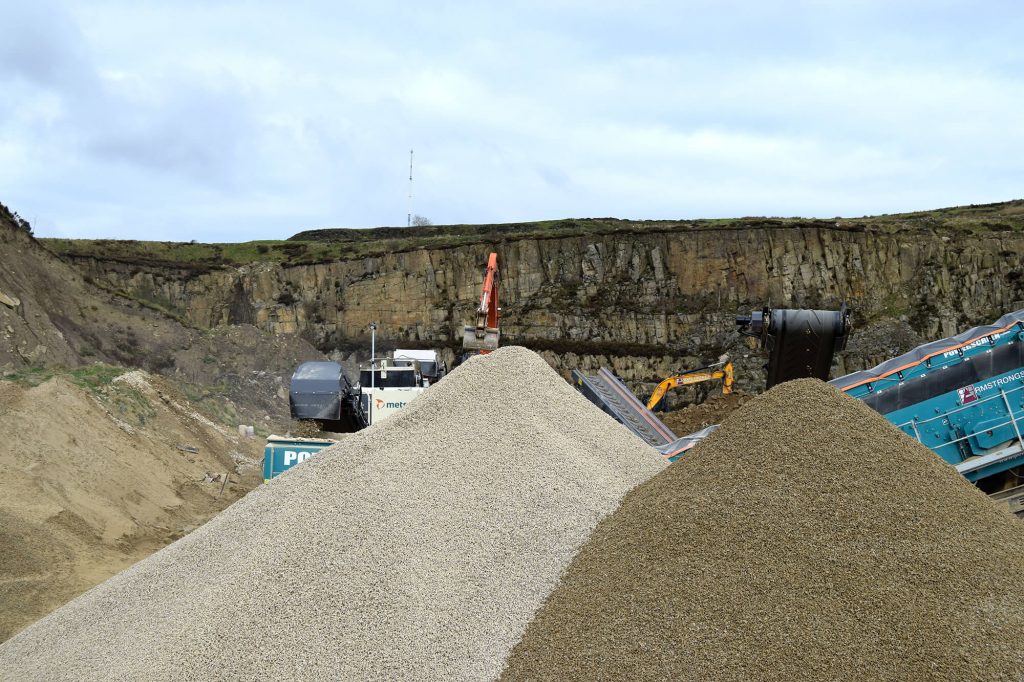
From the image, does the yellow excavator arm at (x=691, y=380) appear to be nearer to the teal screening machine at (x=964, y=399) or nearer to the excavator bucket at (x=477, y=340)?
the excavator bucket at (x=477, y=340)

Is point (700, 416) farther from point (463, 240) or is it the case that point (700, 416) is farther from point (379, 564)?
point (463, 240)

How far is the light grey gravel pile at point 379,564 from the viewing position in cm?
635

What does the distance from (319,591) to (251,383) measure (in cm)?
2522

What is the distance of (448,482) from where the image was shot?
770 centimetres

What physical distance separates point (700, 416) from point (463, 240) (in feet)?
95.6

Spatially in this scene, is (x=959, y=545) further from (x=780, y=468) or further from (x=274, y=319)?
(x=274, y=319)

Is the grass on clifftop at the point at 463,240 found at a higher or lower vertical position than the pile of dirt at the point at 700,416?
higher

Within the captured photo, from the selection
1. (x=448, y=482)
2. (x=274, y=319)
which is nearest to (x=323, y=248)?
(x=274, y=319)

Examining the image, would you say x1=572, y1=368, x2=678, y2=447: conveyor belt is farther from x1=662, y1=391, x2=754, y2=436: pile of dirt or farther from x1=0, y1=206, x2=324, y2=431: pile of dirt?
x1=0, y1=206, x2=324, y2=431: pile of dirt

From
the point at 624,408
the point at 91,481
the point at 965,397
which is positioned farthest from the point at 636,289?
the point at 965,397

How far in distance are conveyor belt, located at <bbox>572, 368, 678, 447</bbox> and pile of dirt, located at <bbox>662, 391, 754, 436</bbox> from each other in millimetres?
1160

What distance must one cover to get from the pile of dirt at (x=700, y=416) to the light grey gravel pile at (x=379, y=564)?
24.9 ft

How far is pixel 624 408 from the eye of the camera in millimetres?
15141

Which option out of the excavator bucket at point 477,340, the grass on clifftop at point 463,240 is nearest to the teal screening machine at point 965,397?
the excavator bucket at point 477,340
